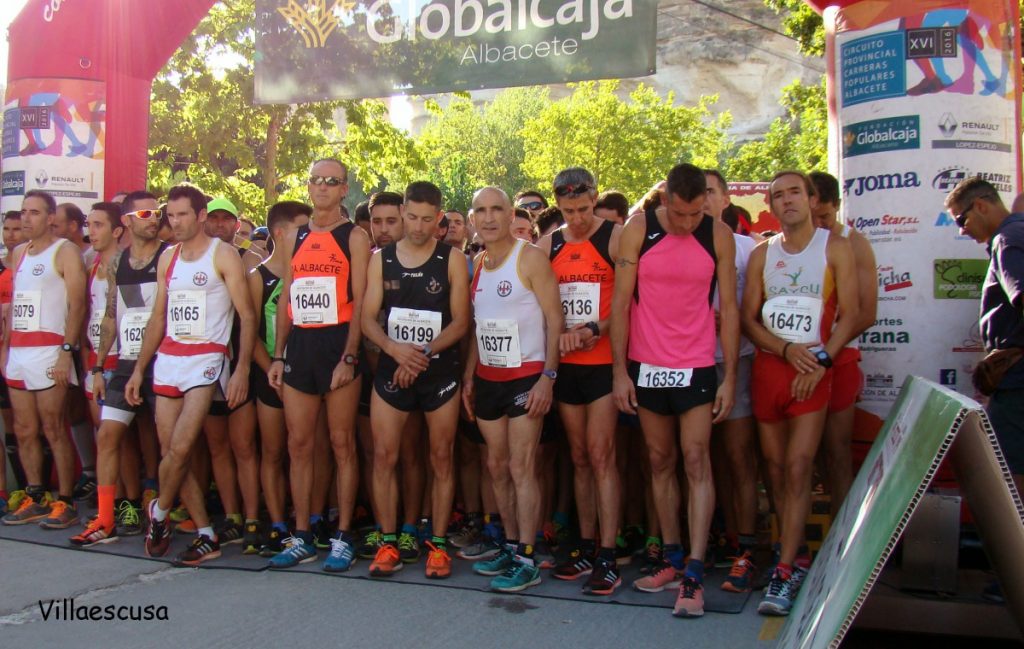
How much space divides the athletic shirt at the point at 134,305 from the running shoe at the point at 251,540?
4.28ft

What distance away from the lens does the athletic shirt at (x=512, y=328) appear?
5.35m

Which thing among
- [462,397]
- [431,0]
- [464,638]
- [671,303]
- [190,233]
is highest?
[431,0]

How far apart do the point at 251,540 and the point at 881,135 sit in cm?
446

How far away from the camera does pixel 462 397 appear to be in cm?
571

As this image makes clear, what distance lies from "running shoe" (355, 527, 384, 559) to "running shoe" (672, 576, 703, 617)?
1.86 metres

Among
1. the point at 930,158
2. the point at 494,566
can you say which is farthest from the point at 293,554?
the point at 930,158

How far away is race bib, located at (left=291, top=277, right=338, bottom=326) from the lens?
5.74 m

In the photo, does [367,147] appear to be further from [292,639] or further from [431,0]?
[292,639]

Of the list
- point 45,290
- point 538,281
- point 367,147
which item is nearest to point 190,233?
point 45,290

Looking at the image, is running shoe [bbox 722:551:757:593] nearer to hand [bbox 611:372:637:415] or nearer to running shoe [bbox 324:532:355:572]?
hand [bbox 611:372:637:415]

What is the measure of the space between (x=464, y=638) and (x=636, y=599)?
103 centimetres

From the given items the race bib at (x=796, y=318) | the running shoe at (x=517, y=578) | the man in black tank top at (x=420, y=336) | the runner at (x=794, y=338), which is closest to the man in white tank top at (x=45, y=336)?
the man in black tank top at (x=420, y=336)

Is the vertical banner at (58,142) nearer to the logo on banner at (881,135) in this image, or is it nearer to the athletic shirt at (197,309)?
the athletic shirt at (197,309)

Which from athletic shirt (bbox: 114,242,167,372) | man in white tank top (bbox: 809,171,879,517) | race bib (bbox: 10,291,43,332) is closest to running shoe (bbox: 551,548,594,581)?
man in white tank top (bbox: 809,171,879,517)
